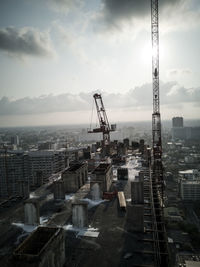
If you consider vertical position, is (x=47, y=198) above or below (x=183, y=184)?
above

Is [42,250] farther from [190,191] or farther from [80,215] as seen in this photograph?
[190,191]

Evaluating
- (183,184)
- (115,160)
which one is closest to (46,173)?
(115,160)

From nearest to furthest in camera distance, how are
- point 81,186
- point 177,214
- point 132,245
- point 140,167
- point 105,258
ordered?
point 105,258 < point 132,245 < point 81,186 < point 140,167 < point 177,214

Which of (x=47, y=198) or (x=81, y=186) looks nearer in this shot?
(x=47, y=198)

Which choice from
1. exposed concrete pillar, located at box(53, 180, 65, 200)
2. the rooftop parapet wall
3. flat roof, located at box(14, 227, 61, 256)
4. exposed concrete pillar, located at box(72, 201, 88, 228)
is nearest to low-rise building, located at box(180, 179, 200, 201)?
exposed concrete pillar, located at box(53, 180, 65, 200)

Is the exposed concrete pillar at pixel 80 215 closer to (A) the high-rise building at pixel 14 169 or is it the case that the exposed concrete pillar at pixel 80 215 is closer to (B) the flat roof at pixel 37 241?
(B) the flat roof at pixel 37 241

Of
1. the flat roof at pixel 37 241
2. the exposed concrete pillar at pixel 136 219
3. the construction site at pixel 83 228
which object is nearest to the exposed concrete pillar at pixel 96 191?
the construction site at pixel 83 228

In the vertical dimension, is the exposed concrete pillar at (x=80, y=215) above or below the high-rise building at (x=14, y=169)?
above

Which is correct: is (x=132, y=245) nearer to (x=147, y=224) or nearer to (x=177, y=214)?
(x=147, y=224)

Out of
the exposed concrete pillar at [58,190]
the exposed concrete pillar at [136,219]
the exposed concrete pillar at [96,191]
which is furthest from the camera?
the exposed concrete pillar at [58,190]
